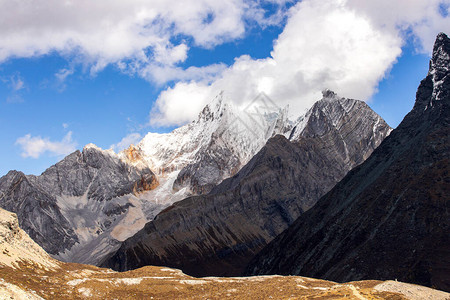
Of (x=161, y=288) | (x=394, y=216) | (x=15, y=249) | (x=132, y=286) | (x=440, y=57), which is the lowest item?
(x=394, y=216)

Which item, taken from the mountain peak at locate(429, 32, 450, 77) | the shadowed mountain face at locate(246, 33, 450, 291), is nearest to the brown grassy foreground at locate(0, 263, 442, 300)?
the shadowed mountain face at locate(246, 33, 450, 291)

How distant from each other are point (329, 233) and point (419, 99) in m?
70.6

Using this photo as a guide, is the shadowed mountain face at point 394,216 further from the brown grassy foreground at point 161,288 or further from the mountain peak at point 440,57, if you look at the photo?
the brown grassy foreground at point 161,288

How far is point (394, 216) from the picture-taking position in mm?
128250

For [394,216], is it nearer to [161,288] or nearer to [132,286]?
[161,288]

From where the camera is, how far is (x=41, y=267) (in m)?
74.1

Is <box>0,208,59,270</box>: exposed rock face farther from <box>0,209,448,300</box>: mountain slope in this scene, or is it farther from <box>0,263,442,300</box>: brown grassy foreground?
<box>0,263,442,300</box>: brown grassy foreground

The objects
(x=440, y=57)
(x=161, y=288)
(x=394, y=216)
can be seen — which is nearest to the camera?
(x=161, y=288)

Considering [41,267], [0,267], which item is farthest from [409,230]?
[0,267]

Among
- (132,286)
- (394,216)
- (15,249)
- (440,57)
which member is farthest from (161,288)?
(440,57)

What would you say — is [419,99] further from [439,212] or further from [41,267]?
[41,267]

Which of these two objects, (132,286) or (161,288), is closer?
(161,288)

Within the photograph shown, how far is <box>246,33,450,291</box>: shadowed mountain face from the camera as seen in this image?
109125mm

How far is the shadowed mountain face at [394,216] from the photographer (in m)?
109
